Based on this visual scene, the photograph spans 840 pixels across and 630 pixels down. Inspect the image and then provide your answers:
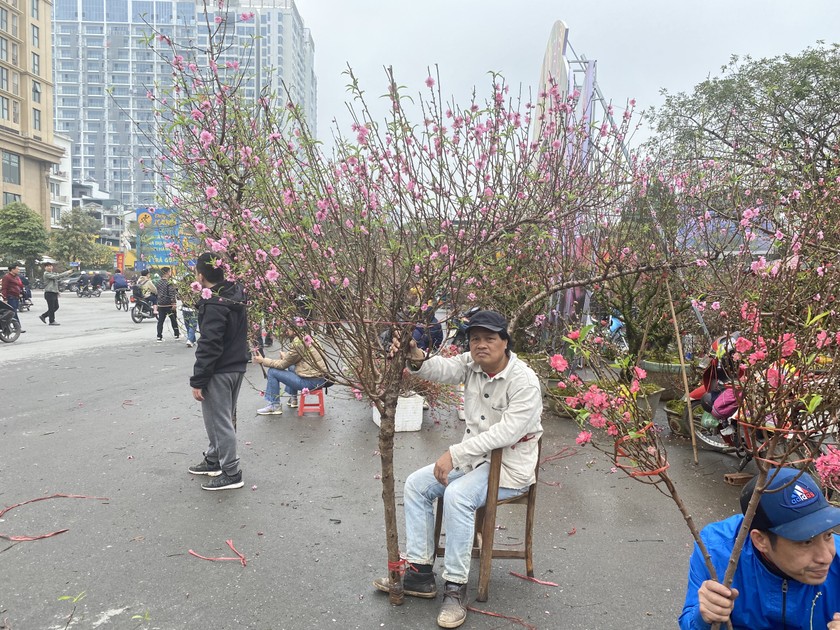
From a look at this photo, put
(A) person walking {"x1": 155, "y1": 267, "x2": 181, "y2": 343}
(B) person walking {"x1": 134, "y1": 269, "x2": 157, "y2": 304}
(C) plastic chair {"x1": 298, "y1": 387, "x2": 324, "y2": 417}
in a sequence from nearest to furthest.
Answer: (C) plastic chair {"x1": 298, "y1": 387, "x2": 324, "y2": 417} < (A) person walking {"x1": 155, "y1": 267, "x2": 181, "y2": 343} < (B) person walking {"x1": 134, "y1": 269, "x2": 157, "y2": 304}

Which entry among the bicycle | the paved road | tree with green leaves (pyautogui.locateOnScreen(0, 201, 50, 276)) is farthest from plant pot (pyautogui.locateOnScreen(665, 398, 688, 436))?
tree with green leaves (pyautogui.locateOnScreen(0, 201, 50, 276))

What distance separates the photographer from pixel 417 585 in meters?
3.07

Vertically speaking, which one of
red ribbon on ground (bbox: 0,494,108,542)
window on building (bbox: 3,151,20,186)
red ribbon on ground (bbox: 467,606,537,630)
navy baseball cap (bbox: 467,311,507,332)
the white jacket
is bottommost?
red ribbon on ground (bbox: 467,606,537,630)

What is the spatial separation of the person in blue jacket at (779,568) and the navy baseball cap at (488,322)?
1386mm

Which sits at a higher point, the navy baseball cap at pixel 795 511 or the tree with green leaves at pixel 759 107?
the tree with green leaves at pixel 759 107

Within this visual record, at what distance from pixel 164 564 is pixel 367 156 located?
2611 millimetres

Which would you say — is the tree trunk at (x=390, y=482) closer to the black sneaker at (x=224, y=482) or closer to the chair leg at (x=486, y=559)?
the chair leg at (x=486, y=559)

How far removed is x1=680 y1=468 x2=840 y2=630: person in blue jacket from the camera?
1727mm

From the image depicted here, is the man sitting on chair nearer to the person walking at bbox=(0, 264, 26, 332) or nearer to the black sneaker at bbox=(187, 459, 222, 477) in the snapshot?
the black sneaker at bbox=(187, 459, 222, 477)

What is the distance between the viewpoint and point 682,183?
7992 mm

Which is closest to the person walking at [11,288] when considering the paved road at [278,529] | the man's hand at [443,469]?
the paved road at [278,529]

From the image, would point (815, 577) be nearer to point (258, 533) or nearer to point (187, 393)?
point (258, 533)

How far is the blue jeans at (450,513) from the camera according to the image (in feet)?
9.66

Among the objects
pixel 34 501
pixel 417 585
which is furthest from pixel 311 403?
pixel 417 585
